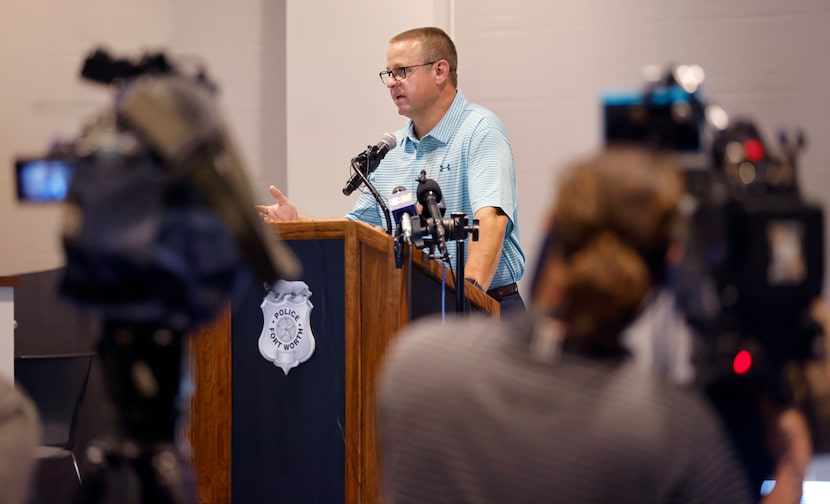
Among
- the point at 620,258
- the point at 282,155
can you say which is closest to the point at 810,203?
the point at 620,258

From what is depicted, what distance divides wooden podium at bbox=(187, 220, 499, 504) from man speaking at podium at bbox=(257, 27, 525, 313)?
73cm

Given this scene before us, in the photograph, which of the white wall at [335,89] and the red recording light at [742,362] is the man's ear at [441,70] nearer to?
the white wall at [335,89]

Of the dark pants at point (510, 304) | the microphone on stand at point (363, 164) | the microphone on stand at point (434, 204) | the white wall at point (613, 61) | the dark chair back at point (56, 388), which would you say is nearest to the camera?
the microphone on stand at point (434, 204)

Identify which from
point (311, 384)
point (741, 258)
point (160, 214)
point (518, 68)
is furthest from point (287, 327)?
point (518, 68)

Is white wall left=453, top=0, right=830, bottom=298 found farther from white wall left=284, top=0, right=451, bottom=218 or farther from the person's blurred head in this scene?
the person's blurred head

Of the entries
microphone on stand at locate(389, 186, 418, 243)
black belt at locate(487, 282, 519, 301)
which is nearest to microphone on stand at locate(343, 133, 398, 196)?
microphone on stand at locate(389, 186, 418, 243)

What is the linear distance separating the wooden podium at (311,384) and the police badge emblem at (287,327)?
2 centimetres

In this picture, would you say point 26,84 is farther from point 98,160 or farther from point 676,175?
point 676,175

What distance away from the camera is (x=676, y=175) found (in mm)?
1301

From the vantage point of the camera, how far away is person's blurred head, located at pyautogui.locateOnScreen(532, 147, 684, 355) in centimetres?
122

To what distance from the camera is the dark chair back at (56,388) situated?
399 centimetres

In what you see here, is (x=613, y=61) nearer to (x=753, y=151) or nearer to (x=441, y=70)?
(x=441, y=70)

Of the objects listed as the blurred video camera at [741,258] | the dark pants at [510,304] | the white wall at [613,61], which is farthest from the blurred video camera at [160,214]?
the white wall at [613,61]

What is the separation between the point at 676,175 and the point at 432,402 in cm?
45
